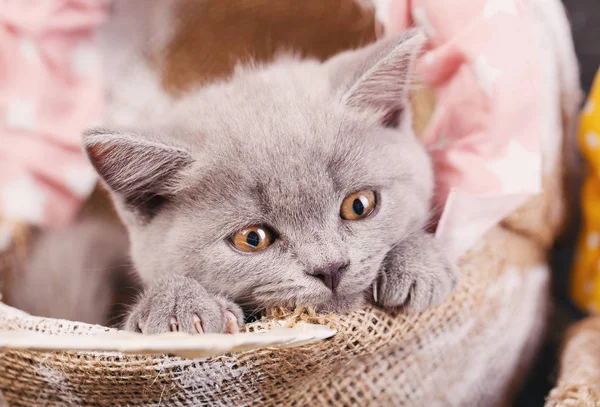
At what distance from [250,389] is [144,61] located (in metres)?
1.13

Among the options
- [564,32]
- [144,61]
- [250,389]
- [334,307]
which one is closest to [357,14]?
[564,32]

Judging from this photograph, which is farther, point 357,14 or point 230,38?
point 230,38

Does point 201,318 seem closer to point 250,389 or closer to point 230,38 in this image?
point 250,389

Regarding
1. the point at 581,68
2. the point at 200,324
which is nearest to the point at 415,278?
the point at 200,324

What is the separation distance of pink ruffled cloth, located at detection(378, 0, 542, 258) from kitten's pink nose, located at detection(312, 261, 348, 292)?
256 millimetres

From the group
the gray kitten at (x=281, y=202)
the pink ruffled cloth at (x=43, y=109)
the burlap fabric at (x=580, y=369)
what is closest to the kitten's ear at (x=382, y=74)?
the gray kitten at (x=281, y=202)

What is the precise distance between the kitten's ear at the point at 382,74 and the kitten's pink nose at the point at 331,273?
30cm

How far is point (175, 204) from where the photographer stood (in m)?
0.98

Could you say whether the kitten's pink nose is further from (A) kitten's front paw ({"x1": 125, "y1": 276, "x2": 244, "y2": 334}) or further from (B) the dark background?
(B) the dark background

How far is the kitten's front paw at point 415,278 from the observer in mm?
903

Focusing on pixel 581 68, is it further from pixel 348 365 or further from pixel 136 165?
pixel 136 165

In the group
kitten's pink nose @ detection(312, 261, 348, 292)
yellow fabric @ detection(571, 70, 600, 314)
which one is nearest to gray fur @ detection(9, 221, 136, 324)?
kitten's pink nose @ detection(312, 261, 348, 292)

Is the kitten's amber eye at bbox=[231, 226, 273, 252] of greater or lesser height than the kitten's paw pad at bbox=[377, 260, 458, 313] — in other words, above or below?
above

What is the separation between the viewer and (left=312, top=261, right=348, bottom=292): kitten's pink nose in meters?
0.84
